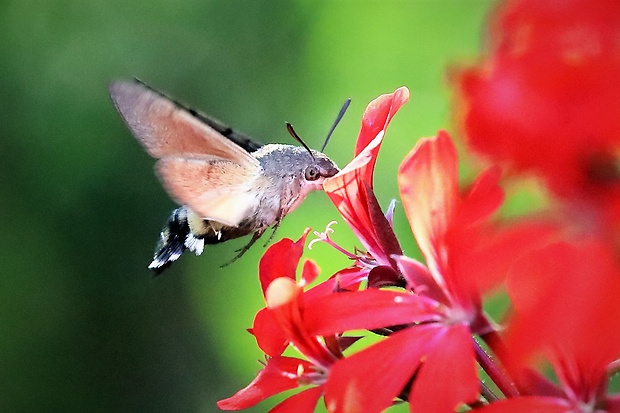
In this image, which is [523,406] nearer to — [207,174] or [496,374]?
[496,374]

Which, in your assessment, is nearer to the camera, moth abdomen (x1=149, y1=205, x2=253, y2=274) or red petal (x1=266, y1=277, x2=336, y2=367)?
red petal (x1=266, y1=277, x2=336, y2=367)

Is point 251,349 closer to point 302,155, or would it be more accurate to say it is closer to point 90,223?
point 90,223

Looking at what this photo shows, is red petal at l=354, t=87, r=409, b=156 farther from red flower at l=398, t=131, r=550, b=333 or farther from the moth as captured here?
the moth

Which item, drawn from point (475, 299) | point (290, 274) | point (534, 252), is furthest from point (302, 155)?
point (534, 252)

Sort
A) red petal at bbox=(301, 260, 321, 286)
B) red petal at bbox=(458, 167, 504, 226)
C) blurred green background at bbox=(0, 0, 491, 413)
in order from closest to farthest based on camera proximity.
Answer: red petal at bbox=(458, 167, 504, 226), red petal at bbox=(301, 260, 321, 286), blurred green background at bbox=(0, 0, 491, 413)

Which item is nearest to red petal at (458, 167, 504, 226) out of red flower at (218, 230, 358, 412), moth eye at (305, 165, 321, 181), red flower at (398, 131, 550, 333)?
red flower at (398, 131, 550, 333)

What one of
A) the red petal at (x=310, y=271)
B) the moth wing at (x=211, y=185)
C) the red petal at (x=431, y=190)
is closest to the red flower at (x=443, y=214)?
the red petal at (x=431, y=190)

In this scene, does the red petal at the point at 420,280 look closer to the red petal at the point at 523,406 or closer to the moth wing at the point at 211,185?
the red petal at the point at 523,406
